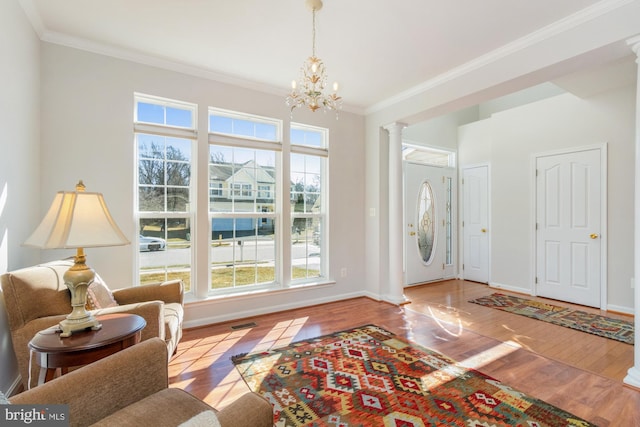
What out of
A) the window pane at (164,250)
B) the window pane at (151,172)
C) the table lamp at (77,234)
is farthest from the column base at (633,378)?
the window pane at (151,172)

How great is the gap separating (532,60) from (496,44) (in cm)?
33

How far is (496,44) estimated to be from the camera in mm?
2719

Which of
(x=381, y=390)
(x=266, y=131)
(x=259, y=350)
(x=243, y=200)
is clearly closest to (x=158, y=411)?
(x=381, y=390)

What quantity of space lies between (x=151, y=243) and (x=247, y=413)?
103 inches

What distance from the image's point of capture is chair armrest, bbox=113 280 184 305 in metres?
2.40

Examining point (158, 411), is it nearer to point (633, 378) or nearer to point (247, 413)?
point (247, 413)

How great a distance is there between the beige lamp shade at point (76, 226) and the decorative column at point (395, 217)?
10.9 feet

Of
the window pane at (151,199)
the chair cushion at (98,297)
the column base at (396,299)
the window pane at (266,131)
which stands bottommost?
the column base at (396,299)

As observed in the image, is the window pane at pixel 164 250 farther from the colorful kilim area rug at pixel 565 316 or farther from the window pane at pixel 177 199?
the colorful kilim area rug at pixel 565 316

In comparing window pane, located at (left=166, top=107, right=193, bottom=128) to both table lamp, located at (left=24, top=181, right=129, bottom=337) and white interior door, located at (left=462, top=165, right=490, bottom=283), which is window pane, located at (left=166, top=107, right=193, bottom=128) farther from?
white interior door, located at (left=462, top=165, right=490, bottom=283)

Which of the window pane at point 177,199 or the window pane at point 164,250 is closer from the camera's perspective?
the window pane at point 164,250

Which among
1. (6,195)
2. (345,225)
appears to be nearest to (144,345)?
(6,195)

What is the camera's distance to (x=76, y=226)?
1529 millimetres

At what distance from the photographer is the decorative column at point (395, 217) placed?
4.16 metres
